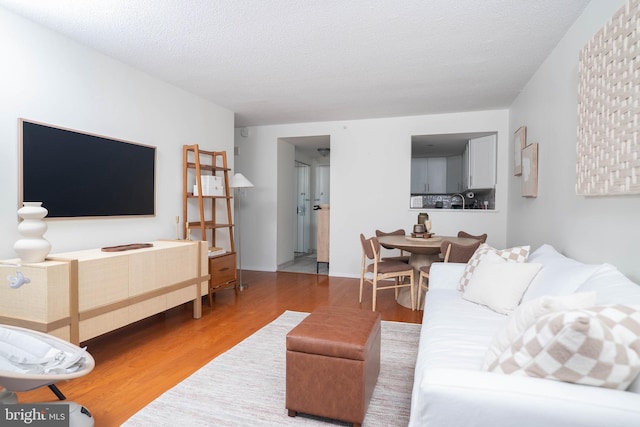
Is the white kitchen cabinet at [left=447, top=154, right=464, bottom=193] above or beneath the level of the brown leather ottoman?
above

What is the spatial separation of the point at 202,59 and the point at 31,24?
1199 mm

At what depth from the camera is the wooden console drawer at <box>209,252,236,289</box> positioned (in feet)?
12.7

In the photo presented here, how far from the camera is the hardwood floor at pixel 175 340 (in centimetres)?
205

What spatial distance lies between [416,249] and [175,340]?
2482mm

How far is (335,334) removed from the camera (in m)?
1.82

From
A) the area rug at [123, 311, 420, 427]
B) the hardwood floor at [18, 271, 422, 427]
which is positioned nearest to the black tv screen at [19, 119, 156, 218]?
the hardwood floor at [18, 271, 422, 427]

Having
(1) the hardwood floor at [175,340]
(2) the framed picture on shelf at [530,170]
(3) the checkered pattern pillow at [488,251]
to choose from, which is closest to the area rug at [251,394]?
(1) the hardwood floor at [175,340]

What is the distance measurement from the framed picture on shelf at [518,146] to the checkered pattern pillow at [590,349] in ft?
10.5

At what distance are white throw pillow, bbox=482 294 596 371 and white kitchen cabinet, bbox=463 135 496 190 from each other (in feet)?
13.3

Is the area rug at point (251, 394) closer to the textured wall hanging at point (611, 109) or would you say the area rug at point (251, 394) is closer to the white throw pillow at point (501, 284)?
the white throw pillow at point (501, 284)

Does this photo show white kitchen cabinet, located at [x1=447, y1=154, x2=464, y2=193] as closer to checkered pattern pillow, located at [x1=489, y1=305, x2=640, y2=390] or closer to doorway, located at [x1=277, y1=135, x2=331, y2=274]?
doorway, located at [x1=277, y1=135, x2=331, y2=274]

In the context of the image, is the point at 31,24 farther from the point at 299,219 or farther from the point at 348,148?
the point at 299,219

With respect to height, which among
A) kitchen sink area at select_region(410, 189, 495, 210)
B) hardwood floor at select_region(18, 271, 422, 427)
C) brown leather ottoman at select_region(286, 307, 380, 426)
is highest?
kitchen sink area at select_region(410, 189, 495, 210)

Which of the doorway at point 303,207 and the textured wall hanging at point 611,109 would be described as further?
the doorway at point 303,207
